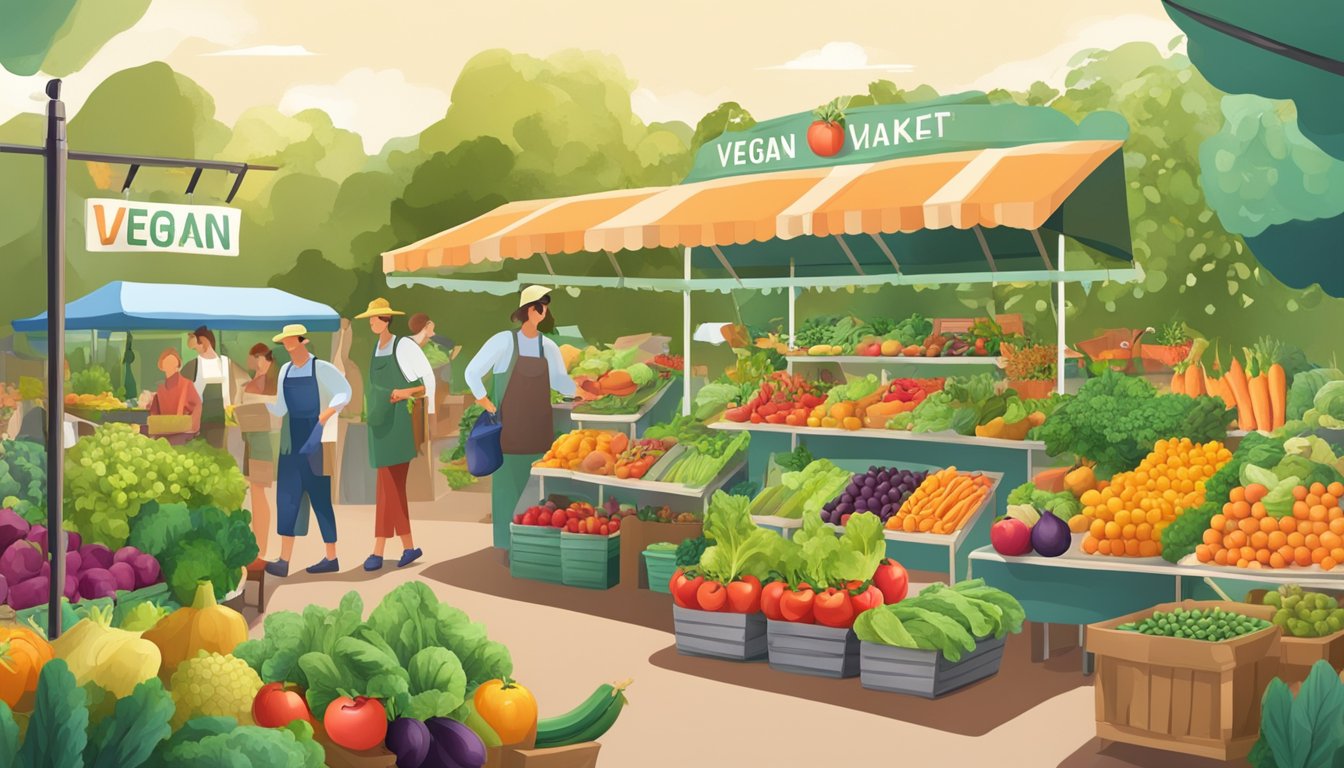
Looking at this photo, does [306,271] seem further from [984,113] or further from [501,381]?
[984,113]

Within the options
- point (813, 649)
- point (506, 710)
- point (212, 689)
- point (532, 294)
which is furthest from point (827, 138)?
point (212, 689)

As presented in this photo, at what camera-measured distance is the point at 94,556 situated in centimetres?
541

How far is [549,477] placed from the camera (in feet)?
29.2

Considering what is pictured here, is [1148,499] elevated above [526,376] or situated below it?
below

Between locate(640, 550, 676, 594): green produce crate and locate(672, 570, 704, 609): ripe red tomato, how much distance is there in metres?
1.30

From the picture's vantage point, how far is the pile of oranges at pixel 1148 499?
5.98 metres

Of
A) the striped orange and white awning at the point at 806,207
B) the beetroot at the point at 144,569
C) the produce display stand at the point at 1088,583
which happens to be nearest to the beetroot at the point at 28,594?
the beetroot at the point at 144,569

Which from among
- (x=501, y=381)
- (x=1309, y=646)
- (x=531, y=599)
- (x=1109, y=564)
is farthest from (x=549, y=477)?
(x=1309, y=646)

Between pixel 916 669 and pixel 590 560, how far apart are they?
293cm

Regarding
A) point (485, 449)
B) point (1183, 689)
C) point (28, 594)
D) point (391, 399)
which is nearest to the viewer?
point (1183, 689)

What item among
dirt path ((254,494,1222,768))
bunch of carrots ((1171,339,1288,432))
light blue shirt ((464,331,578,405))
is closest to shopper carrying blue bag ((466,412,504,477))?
light blue shirt ((464,331,578,405))

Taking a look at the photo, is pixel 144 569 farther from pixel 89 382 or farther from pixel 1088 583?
pixel 89 382

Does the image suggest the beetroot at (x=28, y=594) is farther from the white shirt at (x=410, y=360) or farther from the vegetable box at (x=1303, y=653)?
the vegetable box at (x=1303, y=653)

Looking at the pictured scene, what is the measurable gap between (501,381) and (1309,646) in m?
5.31
